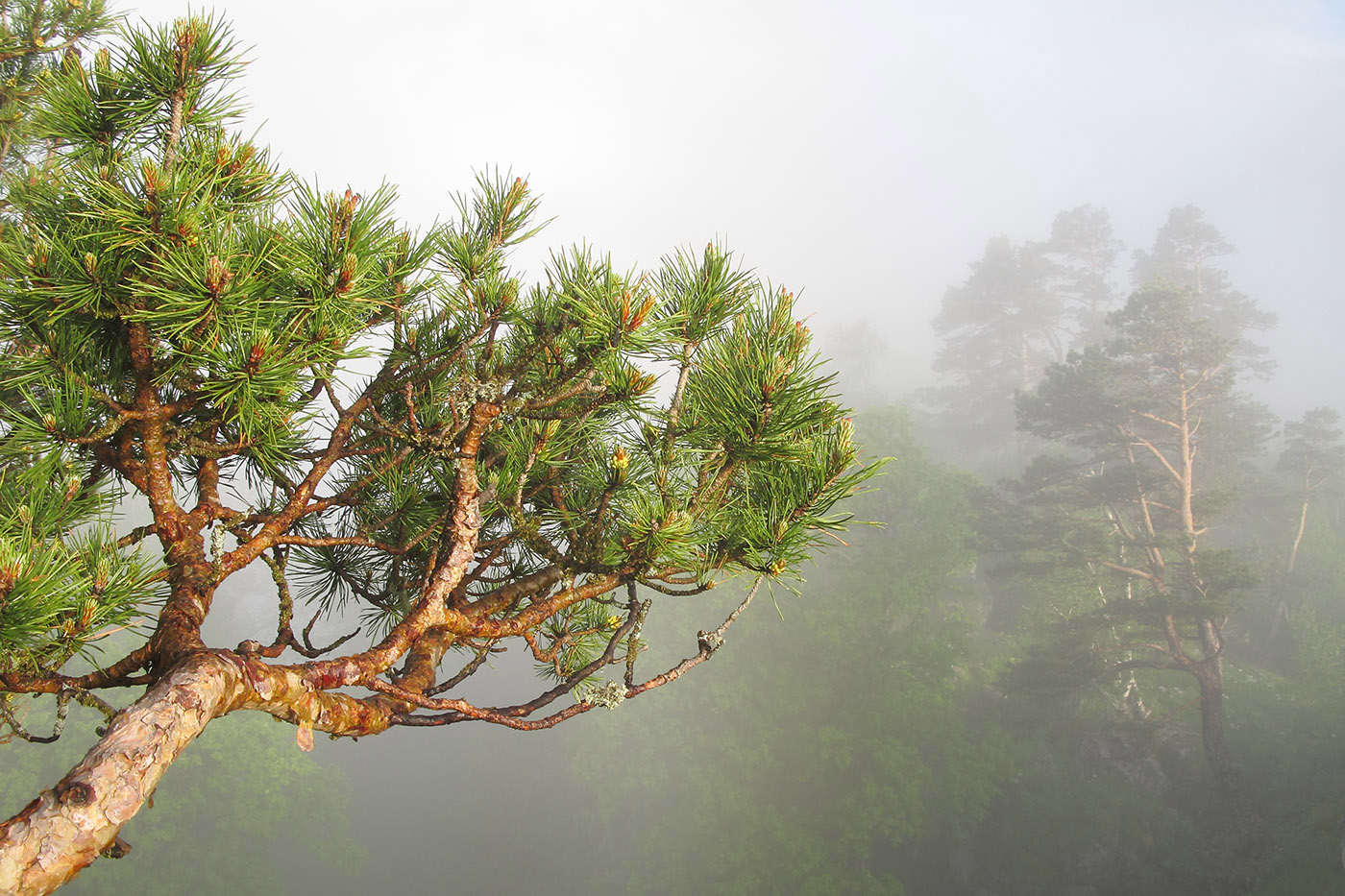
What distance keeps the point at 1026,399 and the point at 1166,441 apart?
13.3 ft

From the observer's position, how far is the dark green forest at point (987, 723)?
14.4 meters

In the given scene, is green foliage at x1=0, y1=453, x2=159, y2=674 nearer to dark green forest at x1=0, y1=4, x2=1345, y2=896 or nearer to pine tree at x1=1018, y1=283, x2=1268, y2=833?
dark green forest at x1=0, y1=4, x2=1345, y2=896

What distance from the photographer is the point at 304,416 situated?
6.66ft

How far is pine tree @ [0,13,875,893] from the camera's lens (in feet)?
4.82

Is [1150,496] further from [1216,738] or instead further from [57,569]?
[57,569]

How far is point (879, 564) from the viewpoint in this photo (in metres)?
20.0

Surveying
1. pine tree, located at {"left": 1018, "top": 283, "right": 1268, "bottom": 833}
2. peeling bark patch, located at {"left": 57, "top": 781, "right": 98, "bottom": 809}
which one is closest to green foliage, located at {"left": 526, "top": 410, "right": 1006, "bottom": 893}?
pine tree, located at {"left": 1018, "top": 283, "right": 1268, "bottom": 833}

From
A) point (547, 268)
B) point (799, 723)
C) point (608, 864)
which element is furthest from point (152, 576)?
point (608, 864)

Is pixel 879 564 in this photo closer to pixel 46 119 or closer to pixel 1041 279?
pixel 46 119

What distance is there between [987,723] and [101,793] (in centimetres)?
1999

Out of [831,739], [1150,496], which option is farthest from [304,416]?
[1150,496]

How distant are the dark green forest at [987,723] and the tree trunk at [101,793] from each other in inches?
647

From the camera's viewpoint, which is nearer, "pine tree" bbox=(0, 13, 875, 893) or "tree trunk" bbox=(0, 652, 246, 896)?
"tree trunk" bbox=(0, 652, 246, 896)

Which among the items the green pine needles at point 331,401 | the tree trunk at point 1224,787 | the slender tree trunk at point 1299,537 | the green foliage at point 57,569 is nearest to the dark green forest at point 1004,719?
the tree trunk at point 1224,787
